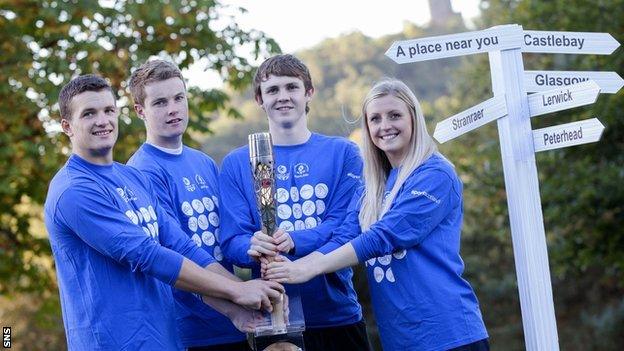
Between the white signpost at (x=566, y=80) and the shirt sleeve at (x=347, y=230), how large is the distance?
0.93 metres

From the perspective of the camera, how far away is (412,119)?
4898 millimetres

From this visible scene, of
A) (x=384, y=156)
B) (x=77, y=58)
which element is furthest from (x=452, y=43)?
(x=77, y=58)

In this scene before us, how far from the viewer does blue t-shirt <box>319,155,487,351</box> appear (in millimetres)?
4609

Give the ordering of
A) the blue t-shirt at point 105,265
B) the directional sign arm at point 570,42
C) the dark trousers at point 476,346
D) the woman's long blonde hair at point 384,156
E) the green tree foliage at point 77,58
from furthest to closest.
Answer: the green tree foliage at point 77,58, the directional sign arm at point 570,42, the woman's long blonde hair at point 384,156, the dark trousers at point 476,346, the blue t-shirt at point 105,265

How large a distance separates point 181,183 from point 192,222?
191 millimetres

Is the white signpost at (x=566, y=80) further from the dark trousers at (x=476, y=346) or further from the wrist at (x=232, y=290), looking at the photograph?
the wrist at (x=232, y=290)

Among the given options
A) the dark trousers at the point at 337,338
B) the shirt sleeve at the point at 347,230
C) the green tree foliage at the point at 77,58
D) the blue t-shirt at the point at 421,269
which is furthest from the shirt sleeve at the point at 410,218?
the green tree foliage at the point at 77,58

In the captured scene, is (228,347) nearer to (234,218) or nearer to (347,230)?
(234,218)

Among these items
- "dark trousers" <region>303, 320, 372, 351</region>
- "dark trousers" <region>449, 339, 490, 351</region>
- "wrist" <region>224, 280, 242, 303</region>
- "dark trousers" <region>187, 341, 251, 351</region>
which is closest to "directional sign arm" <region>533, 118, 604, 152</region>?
"dark trousers" <region>449, 339, 490, 351</region>

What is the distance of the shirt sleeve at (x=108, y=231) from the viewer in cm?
436

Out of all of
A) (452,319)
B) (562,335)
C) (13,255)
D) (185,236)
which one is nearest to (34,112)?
(13,255)

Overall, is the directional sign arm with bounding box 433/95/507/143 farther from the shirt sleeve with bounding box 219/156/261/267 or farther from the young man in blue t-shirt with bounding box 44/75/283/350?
the young man in blue t-shirt with bounding box 44/75/283/350

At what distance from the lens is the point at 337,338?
521 centimetres

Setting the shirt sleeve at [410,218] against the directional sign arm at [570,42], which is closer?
the shirt sleeve at [410,218]
